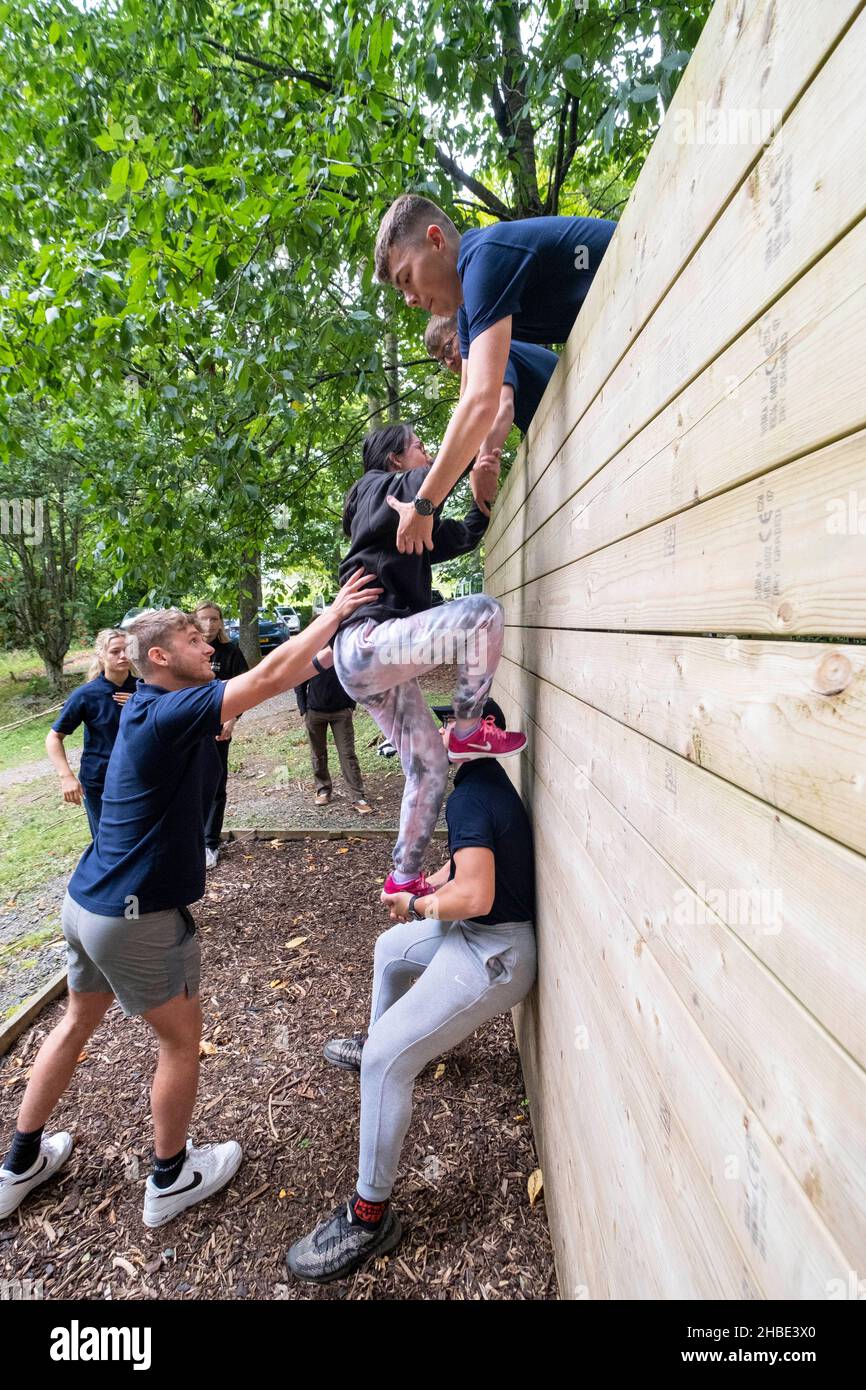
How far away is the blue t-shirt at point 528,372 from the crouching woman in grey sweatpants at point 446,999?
172 centimetres

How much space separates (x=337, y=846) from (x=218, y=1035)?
2.51m

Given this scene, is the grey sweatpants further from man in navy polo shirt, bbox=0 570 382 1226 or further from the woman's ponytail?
the woman's ponytail

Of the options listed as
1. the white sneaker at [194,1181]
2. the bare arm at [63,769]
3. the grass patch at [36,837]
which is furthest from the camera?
the grass patch at [36,837]

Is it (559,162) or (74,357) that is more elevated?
(559,162)

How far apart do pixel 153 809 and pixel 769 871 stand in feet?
7.50

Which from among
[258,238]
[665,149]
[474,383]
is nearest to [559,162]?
[258,238]

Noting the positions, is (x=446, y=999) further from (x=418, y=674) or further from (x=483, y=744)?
(x=418, y=674)

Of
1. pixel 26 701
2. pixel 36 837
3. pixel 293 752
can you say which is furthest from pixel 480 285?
pixel 26 701

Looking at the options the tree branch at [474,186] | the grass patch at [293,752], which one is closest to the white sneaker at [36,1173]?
the grass patch at [293,752]

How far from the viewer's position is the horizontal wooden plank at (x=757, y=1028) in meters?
0.62

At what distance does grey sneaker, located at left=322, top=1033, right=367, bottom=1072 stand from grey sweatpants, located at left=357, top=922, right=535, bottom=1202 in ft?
3.15

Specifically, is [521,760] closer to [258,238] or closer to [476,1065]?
[476,1065]

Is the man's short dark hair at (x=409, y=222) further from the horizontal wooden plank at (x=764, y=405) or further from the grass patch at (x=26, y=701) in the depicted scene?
the grass patch at (x=26, y=701)

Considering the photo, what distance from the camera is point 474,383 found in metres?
1.93
